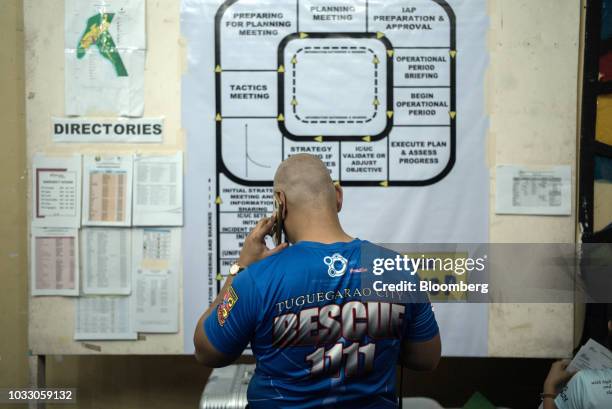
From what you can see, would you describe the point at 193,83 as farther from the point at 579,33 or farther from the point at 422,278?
the point at 579,33

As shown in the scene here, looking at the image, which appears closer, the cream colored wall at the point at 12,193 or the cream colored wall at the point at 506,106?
the cream colored wall at the point at 506,106

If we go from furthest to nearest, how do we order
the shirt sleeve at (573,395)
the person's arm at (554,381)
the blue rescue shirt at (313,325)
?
the person's arm at (554,381) → the shirt sleeve at (573,395) → the blue rescue shirt at (313,325)

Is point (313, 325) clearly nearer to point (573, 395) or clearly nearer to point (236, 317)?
point (236, 317)

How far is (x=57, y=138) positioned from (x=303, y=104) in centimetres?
118

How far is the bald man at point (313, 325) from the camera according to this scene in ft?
4.94

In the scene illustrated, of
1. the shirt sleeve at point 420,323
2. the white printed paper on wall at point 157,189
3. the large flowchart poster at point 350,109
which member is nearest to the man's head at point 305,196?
the shirt sleeve at point 420,323

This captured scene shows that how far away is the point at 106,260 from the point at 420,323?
1585 mm

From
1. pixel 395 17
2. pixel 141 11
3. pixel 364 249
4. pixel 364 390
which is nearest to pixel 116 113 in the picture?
pixel 141 11

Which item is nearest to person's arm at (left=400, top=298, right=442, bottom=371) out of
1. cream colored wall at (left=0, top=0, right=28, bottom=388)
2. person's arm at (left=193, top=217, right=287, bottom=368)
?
person's arm at (left=193, top=217, right=287, bottom=368)

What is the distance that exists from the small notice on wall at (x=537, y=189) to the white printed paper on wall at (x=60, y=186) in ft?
6.60

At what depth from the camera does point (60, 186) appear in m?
2.54

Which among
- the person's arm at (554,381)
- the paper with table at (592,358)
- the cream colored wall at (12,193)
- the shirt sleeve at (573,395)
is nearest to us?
the shirt sleeve at (573,395)

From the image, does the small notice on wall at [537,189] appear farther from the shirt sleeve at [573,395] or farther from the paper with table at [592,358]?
the shirt sleeve at [573,395]

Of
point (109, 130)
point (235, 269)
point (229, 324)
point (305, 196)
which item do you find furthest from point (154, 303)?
point (305, 196)
